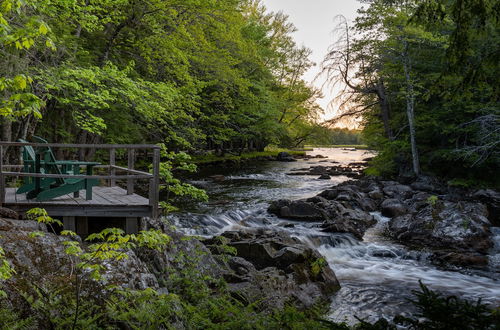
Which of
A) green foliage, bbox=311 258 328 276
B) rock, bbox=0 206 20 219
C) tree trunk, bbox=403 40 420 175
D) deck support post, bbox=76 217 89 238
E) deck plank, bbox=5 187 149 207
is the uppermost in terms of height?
tree trunk, bbox=403 40 420 175

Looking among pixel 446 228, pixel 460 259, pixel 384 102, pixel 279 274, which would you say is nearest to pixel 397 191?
pixel 446 228

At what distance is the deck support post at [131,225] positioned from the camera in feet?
23.8

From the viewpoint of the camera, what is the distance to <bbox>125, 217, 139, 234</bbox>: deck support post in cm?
725

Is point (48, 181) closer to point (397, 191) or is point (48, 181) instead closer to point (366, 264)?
point (366, 264)

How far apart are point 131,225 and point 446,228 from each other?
10113 mm

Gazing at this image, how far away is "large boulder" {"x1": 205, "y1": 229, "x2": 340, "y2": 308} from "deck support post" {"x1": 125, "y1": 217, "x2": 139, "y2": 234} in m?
1.82

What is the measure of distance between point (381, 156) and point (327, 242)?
51.3 feet

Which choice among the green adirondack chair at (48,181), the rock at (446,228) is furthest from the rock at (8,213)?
the rock at (446,228)

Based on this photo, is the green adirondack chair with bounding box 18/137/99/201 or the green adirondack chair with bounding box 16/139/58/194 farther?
the green adirondack chair with bounding box 16/139/58/194

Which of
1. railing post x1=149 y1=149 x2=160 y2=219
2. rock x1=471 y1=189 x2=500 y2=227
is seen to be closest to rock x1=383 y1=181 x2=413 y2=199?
rock x1=471 y1=189 x2=500 y2=227

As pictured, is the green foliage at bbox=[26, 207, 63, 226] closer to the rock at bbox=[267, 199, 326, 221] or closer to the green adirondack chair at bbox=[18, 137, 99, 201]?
the green adirondack chair at bbox=[18, 137, 99, 201]

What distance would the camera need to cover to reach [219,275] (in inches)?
281

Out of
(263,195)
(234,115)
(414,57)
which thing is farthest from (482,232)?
(234,115)

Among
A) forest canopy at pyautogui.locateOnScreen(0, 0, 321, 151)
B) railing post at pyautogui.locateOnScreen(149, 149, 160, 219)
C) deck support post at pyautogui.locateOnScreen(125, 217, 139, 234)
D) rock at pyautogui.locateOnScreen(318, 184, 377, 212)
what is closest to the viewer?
railing post at pyautogui.locateOnScreen(149, 149, 160, 219)
